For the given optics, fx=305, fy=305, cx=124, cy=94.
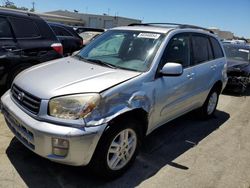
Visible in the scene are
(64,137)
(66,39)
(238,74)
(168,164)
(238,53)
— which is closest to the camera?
(64,137)

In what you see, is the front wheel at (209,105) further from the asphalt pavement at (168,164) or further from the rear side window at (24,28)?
the rear side window at (24,28)

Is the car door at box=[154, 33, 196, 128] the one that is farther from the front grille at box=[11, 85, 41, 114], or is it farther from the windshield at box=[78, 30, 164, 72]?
the front grille at box=[11, 85, 41, 114]

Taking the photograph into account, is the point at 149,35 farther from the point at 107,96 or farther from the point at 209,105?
the point at 209,105

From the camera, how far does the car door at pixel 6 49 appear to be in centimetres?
549

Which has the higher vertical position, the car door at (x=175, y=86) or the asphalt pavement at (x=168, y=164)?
the car door at (x=175, y=86)

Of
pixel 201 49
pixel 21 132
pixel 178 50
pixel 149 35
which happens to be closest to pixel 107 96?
pixel 21 132

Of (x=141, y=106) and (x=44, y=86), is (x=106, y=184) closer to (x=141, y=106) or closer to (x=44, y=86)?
(x=141, y=106)

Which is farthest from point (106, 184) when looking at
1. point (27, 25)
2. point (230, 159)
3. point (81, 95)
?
point (27, 25)

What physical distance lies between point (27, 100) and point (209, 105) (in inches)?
155

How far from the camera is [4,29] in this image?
222 inches

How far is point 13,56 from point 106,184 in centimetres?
331

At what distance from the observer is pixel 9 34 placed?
5.67 metres

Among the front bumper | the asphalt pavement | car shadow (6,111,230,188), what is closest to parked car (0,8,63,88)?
the asphalt pavement

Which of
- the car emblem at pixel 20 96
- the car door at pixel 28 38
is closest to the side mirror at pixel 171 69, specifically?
the car emblem at pixel 20 96
